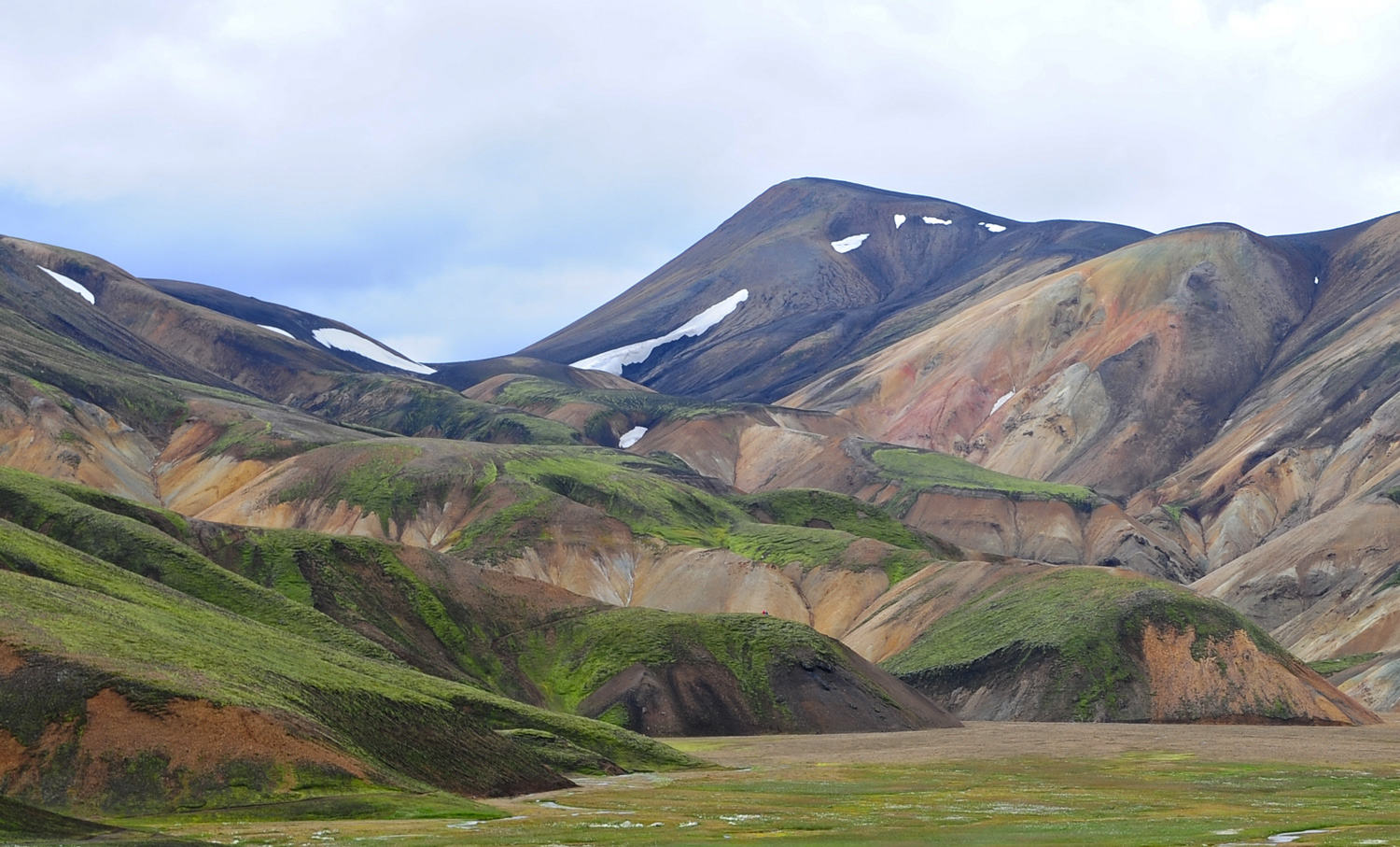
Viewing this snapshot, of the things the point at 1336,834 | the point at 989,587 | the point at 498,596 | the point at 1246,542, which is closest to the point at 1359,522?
the point at 1246,542

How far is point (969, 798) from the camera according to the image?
54219mm

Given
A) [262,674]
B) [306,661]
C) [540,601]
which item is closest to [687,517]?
[540,601]

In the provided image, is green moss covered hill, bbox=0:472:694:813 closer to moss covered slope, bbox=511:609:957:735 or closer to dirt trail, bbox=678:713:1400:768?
dirt trail, bbox=678:713:1400:768

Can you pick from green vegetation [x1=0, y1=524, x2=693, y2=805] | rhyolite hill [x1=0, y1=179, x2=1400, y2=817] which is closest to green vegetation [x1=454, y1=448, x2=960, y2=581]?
rhyolite hill [x1=0, y1=179, x2=1400, y2=817]

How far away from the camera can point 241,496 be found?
159 m

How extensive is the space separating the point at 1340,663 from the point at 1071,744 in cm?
5972

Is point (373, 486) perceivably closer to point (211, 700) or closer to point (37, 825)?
point (211, 700)

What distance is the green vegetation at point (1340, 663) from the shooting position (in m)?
132

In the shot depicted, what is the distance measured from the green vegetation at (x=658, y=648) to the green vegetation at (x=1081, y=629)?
53.3ft

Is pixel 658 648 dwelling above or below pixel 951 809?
above

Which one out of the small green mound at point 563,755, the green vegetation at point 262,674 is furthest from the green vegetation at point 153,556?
the small green mound at point 563,755

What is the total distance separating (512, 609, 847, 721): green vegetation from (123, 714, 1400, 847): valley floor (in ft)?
34.9

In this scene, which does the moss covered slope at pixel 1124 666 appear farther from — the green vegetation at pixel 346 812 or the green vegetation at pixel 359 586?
the green vegetation at pixel 346 812

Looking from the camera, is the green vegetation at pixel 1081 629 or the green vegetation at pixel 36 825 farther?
the green vegetation at pixel 1081 629
